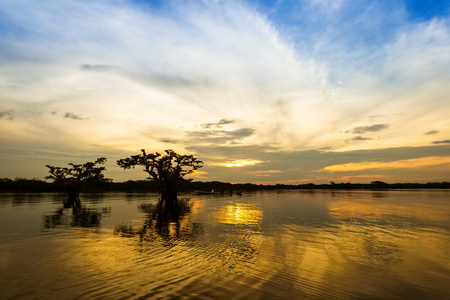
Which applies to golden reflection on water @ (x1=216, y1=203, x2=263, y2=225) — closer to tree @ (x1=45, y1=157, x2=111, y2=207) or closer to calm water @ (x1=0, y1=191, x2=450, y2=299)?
calm water @ (x1=0, y1=191, x2=450, y2=299)

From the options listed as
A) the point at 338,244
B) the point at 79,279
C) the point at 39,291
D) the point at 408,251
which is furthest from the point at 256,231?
the point at 39,291

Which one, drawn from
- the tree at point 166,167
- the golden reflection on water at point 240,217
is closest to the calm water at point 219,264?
the golden reflection on water at point 240,217

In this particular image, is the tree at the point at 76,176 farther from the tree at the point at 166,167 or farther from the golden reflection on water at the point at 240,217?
the golden reflection on water at the point at 240,217

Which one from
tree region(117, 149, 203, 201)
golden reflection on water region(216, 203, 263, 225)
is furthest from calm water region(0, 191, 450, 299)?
tree region(117, 149, 203, 201)

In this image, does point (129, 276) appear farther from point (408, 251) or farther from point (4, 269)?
point (408, 251)

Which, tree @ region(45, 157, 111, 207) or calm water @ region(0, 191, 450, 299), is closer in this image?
calm water @ region(0, 191, 450, 299)

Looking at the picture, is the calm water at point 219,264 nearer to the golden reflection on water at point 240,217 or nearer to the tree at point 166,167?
the golden reflection on water at point 240,217

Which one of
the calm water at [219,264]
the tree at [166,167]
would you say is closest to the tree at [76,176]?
the tree at [166,167]

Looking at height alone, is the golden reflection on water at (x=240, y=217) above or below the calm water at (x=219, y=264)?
below

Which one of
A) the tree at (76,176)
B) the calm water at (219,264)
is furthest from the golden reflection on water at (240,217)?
the tree at (76,176)

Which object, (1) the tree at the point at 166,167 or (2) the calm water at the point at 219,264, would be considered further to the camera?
(1) the tree at the point at 166,167

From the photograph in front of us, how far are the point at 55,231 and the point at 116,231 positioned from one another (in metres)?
4.46

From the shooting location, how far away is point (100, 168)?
5262 centimetres

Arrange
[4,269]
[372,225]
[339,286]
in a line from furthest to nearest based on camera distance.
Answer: [372,225]
[4,269]
[339,286]
